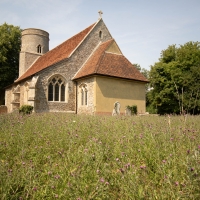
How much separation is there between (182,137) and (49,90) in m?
15.7

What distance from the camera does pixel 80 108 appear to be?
18.8 m

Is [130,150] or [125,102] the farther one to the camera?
[125,102]

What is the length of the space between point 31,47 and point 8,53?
7304 mm

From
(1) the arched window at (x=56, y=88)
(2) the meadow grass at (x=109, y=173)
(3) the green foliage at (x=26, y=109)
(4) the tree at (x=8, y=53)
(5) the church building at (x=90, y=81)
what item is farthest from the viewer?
(4) the tree at (x=8, y=53)

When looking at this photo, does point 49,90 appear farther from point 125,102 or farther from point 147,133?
point 147,133

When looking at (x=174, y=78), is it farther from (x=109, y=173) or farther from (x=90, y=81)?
(x=109, y=173)

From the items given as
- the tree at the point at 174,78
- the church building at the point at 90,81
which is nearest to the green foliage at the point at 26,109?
the church building at the point at 90,81

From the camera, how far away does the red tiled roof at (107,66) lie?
56.9 ft

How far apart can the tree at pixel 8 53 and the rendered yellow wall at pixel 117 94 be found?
20536 mm

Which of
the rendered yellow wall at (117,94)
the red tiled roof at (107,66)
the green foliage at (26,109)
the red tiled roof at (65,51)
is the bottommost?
the green foliage at (26,109)

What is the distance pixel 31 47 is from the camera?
1145 inches

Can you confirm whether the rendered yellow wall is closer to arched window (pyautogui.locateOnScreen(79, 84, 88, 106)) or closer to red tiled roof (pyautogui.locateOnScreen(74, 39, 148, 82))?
red tiled roof (pyautogui.locateOnScreen(74, 39, 148, 82))

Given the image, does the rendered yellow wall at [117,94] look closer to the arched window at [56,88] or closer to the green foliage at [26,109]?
the arched window at [56,88]

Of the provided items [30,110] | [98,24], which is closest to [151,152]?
[30,110]
